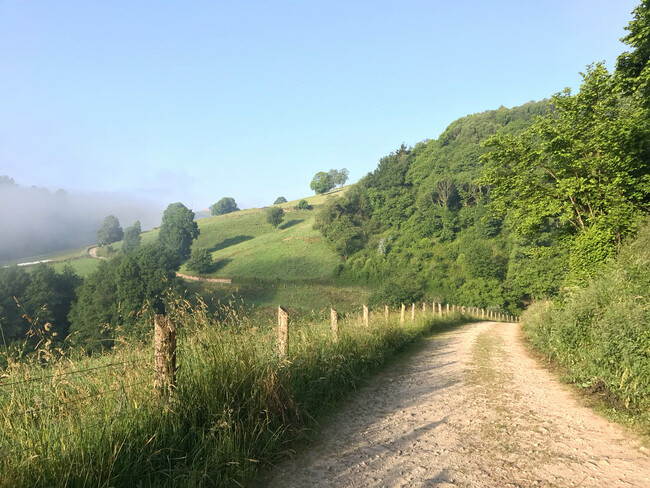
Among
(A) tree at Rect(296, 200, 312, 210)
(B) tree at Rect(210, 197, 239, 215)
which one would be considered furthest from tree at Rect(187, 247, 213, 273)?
(B) tree at Rect(210, 197, 239, 215)

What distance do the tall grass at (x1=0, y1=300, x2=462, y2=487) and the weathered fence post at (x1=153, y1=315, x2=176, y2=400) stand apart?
4.0 inches

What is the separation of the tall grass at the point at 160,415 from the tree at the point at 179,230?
256 feet

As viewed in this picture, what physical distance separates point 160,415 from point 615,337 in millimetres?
6435

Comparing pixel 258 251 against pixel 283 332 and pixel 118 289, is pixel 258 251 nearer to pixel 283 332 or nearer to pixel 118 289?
pixel 118 289

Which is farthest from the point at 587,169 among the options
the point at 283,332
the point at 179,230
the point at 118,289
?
the point at 179,230

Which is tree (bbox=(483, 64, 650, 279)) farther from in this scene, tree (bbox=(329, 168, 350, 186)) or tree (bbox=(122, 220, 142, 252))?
tree (bbox=(329, 168, 350, 186))

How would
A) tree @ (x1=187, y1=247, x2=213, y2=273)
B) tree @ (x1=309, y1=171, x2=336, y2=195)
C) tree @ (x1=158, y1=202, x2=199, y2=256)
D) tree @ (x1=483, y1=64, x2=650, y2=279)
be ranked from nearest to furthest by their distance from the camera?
tree @ (x1=483, y1=64, x2=650, y2=279) < tree @ (x1=187, y1=247, x2=213, y2=273) < tree @ (x1=158, y1=202, x2=199, y2=256) < tree @ (x1=309, y1=171, x2=336, y2=195)

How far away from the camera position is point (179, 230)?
80250mm

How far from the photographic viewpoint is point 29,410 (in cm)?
299

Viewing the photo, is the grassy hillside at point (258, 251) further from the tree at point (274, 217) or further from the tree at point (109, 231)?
the tree at point (109, 231)

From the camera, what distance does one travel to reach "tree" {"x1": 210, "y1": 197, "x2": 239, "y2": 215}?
15488cm

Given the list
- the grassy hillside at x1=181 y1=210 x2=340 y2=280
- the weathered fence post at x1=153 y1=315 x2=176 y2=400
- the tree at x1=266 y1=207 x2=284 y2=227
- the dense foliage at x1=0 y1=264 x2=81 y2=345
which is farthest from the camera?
the tree at x1=266 y1=207 x2=284 y2=227

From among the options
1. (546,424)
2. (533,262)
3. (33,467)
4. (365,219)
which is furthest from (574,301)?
(365,219)

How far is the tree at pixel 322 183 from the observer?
146 m
